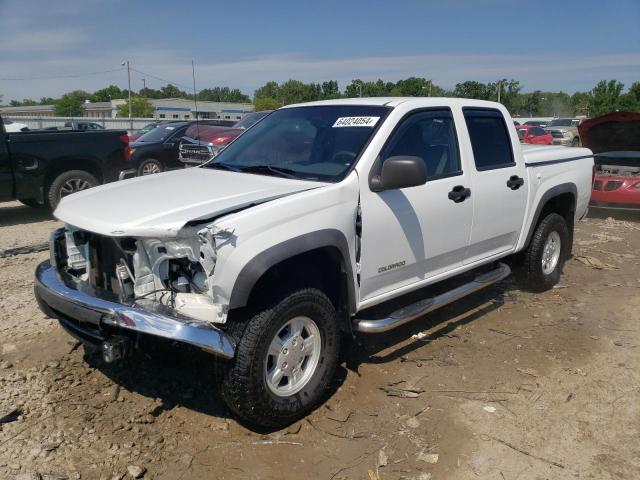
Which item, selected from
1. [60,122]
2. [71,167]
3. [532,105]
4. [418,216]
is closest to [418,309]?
[418,216]

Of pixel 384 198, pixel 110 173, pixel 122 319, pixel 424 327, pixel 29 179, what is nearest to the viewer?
pixel 122 319

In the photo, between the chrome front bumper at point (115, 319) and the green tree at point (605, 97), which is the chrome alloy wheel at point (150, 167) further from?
the green tree at point (605, 97)

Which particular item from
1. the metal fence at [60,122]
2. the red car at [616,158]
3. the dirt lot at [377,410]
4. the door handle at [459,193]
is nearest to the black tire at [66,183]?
the dirt lot at [377,410]

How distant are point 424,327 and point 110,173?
254 inches

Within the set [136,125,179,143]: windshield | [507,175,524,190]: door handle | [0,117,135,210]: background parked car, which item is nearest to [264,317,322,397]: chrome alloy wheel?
[507,175,524,190]: door handle

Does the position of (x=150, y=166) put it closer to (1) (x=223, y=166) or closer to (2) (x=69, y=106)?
(1) (x=223, y=166)

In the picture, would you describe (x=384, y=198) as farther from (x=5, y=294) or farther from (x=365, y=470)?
(x=5, y=294)

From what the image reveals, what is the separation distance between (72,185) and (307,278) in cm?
685

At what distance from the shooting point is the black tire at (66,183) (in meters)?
8.76

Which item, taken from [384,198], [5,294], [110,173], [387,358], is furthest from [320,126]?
[110,173]

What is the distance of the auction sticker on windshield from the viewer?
395 centimetres

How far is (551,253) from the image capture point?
19.8 feet

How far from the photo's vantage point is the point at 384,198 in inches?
147

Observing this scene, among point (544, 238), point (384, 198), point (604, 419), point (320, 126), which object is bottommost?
point (604, 419)
